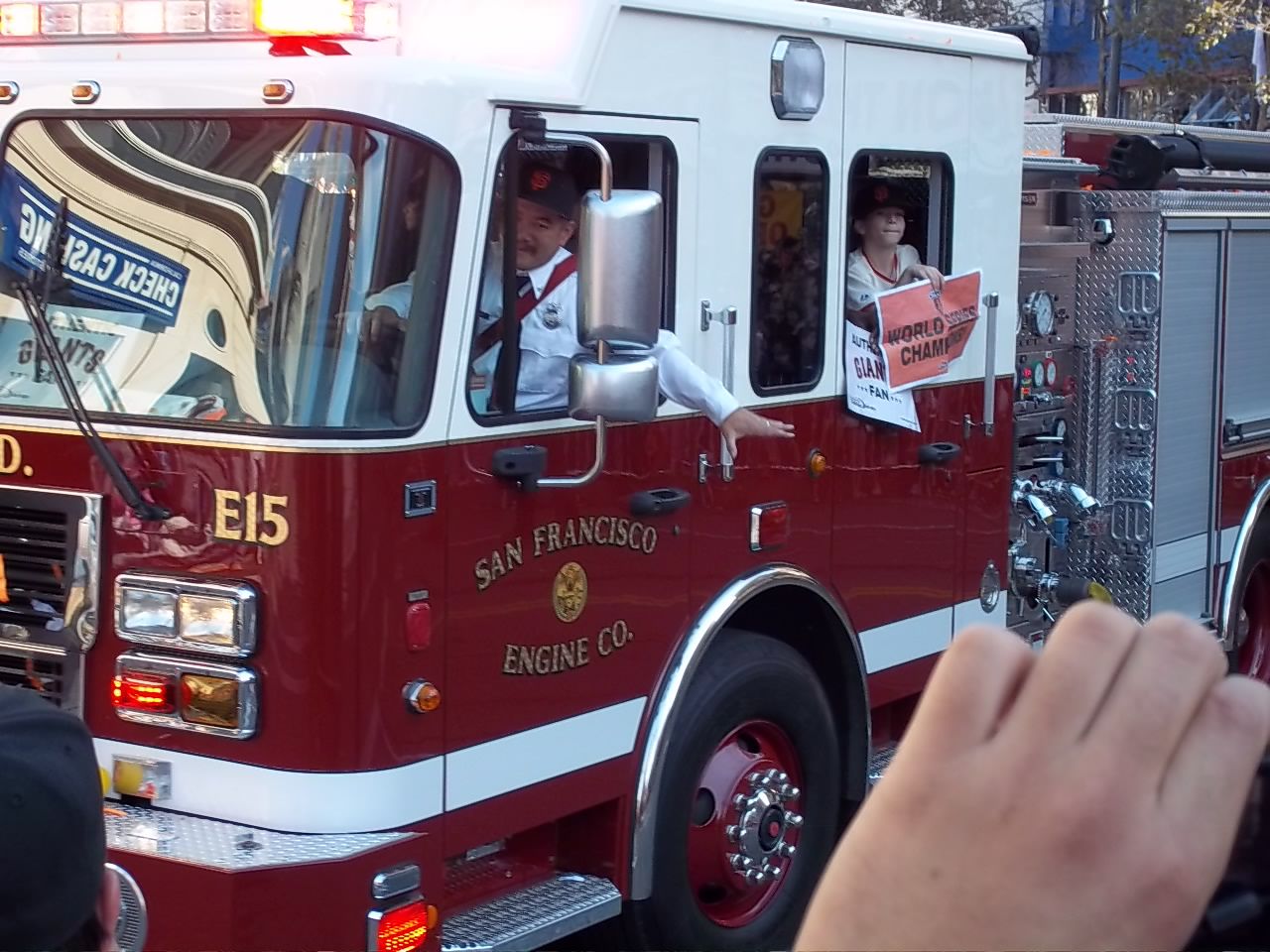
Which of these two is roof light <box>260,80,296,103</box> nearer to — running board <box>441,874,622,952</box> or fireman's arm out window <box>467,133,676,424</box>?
fireman's arm out window <box>467,133,676,424</box>

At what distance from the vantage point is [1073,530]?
21.3 feet

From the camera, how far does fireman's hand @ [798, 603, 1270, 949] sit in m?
0.79

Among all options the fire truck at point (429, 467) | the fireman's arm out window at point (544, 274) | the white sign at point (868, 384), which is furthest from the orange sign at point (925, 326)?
the fireman's arm out window at point (544, 274)

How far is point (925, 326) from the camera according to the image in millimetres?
5297

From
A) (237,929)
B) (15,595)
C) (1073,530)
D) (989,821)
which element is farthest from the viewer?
(1073,530)

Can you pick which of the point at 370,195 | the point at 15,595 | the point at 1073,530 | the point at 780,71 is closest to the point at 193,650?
the point at 15,595

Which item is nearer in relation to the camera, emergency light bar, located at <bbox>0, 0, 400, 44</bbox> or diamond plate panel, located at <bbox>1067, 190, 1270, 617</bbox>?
emergency light bar, located at <bbox>0, 0, 400, 44</bbox>

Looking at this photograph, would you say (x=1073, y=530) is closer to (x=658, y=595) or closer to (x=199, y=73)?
(x=658, y=595)

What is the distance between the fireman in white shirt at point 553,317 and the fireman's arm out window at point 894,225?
36.2 inches

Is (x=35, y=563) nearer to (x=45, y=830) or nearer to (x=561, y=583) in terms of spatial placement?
(x=561, y=583)

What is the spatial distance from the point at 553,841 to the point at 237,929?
1099 millimetres

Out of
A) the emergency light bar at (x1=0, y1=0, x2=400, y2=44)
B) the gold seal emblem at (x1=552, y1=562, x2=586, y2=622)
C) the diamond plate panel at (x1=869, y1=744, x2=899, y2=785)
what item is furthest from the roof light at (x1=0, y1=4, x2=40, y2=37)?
the diamond plate panel at (x1=869, y1=744, x2=899, y2=785)

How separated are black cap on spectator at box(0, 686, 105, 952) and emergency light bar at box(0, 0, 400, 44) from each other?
239cm

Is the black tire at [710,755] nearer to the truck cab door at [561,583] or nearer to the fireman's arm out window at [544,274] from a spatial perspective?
the truck cab door at [561,583]
